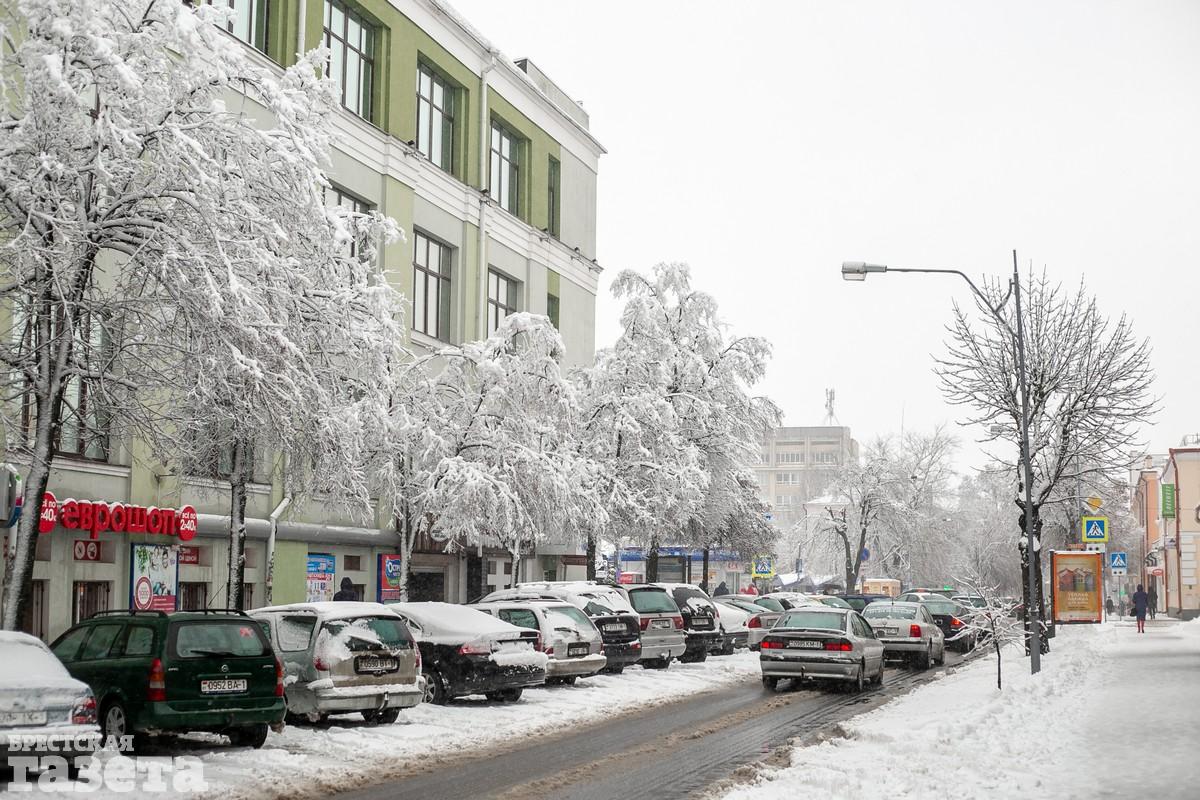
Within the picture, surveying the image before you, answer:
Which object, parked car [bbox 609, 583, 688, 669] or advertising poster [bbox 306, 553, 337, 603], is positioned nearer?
parked car [bbox 609, 583, 688, 669]

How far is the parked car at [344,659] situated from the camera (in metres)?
14.6

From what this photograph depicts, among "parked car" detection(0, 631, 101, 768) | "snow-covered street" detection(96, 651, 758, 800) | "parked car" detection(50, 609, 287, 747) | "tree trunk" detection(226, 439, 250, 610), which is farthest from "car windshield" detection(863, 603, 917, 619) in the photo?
"parked car" detection(0, 631, 101, 768)

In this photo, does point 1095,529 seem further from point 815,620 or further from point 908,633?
point 815,620

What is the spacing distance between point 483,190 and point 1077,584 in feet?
65.2

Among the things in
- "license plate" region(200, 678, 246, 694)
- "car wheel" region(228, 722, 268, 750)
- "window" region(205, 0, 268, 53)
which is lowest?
"car wheel" region(228, 722, 268, 750)

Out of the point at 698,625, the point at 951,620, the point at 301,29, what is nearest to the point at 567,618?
the point at 698,625

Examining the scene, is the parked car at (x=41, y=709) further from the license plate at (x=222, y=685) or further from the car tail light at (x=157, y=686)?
the license plate at (x=222, y=685)

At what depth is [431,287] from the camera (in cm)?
3444

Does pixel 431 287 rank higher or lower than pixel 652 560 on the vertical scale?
higher

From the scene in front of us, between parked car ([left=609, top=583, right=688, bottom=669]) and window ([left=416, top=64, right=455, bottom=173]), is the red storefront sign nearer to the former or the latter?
parked car ([left=609, top=583, right=688, bottom=669])

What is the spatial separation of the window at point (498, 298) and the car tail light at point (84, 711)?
86.9ft

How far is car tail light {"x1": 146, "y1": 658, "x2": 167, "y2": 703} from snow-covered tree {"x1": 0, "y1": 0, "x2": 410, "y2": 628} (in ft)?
6.76

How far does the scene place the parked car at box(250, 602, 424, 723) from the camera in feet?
47.9

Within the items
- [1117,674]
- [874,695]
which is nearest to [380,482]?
[874,695]
